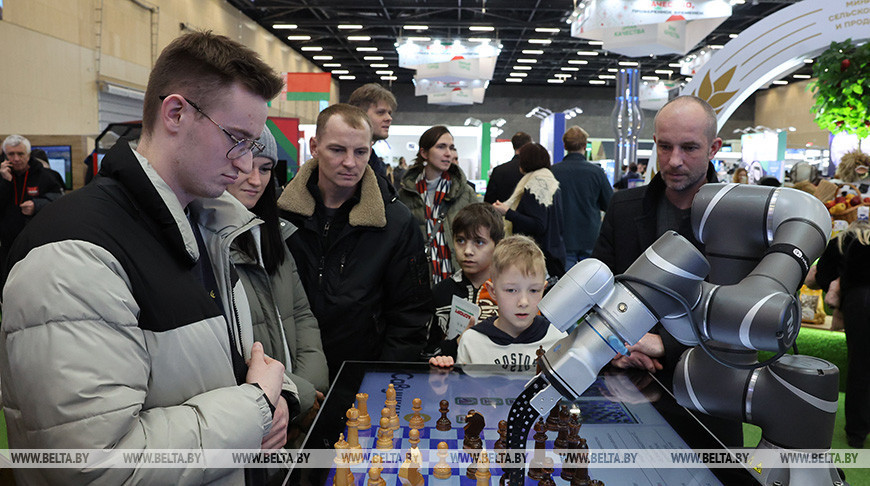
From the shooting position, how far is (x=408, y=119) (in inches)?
1132

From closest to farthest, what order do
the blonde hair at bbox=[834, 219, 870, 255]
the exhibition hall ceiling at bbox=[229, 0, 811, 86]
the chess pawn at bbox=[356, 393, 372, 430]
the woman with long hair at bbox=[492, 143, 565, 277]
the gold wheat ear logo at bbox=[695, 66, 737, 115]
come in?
the chess pawn at bbox=[356, 393, 372, 430] < the blonde hair at bbox=[834, 219, 870, 255] < the woman with long hair at bbox=[492, 143, 565, 277] < the gold wheat ear logo at bbox=[695, 66, 737, 115] < the exhibition hall ceiling at bbox=[229, 0, 811, 86]

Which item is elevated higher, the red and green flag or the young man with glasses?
the red and green flag

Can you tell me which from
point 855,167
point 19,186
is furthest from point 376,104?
point 19,186

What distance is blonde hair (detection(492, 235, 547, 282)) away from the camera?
2.46 meters

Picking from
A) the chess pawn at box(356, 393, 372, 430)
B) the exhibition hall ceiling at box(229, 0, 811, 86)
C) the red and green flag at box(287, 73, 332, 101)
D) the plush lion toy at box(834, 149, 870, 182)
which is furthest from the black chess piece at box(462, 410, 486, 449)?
the exhibition hall ceiling at box(229, 0, 811, 86)

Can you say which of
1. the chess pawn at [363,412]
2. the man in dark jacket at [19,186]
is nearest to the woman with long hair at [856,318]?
the chess pawn at [363,412]

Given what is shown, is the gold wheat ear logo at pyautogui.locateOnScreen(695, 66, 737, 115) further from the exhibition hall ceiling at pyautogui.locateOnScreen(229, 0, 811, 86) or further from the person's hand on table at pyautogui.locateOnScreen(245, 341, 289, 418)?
the exhibition hall ceiling at pyautogui.locateOnScreen(229, 0, 811, 86)

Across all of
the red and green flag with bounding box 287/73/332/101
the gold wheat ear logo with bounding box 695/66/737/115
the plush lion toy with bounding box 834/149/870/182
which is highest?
the red and green flag with bounding box 287/73/332/101

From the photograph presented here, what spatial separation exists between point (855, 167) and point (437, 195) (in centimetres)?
376

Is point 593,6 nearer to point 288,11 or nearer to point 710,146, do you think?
Answer: point 710,146

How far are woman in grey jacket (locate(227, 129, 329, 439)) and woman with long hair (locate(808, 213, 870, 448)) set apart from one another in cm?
345

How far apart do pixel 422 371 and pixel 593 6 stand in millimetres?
6633

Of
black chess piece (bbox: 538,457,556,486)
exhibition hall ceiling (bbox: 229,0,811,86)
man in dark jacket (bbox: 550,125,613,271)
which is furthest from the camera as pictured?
exhibition hall ceiling (bbox: 229,0,811,86)

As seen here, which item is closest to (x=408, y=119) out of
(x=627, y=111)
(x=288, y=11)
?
(x=288, y=11)
